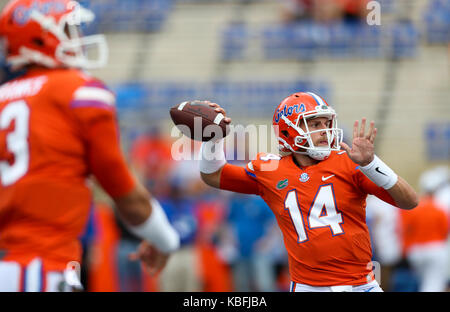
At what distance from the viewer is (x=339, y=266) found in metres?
3.33

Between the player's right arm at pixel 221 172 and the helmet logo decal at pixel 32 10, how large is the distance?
107 cm

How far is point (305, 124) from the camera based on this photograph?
3420mm

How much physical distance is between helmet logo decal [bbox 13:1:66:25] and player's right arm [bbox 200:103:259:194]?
1.07 m

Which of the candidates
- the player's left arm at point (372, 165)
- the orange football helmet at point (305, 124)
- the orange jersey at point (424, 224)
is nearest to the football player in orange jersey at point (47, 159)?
the orange football helmet at point (305, 124)

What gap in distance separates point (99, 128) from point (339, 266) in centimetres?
143

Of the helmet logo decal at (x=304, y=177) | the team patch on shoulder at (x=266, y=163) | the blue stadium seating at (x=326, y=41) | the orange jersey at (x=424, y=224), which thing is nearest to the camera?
the helmet logo decal at (x=304, y=177)

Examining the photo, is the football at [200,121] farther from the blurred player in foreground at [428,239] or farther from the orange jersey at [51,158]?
the blurred player in foreground at [428,239]

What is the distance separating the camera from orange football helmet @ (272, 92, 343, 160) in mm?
3400

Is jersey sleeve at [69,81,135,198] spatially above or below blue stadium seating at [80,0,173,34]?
below

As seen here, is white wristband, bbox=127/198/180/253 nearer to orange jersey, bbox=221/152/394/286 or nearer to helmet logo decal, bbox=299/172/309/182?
orange jersey, bbox=221/152/394/286

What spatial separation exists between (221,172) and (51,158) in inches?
45.4

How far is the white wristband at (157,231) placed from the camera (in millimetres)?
3158

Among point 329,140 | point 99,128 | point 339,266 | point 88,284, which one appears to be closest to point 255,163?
point 329,140

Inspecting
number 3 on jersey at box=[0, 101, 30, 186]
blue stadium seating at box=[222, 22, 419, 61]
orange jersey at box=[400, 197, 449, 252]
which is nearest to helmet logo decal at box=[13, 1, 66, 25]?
number 3 on jersey at box=[0, 101, 30, 186]
